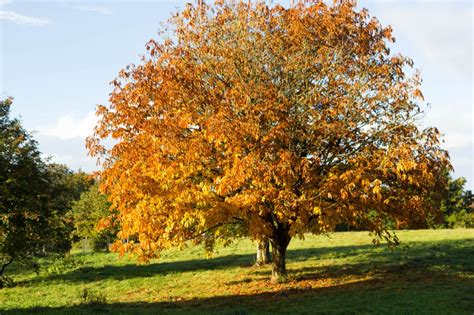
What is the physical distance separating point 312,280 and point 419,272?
17.2 ft

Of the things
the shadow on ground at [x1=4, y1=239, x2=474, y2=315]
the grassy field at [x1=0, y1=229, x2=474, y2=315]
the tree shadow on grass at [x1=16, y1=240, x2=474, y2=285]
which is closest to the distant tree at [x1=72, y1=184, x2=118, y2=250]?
the grassy field at [x1=0, y1=229, x2=474, y2=315]

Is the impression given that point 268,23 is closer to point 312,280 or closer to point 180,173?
point 180,173

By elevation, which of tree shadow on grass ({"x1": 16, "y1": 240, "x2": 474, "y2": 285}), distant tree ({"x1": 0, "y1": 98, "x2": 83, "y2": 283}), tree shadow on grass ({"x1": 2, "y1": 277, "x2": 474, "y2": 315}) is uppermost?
distant tree ({"x1": 0, "y1": 98, "x2": 83, "y2": 283})

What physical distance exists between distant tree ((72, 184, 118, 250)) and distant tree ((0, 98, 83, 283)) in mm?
23510

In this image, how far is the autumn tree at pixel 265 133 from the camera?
59.1 ft

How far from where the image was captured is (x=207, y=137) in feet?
58.7

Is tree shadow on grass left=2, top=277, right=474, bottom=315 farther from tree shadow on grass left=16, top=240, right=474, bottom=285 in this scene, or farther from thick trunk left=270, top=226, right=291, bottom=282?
tree shadow on grass left=16, top=240, right=474, bottom=285

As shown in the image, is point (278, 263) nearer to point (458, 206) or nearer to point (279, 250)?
point (279, 250)

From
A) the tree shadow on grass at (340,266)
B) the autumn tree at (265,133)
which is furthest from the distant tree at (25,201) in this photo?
the autumn tree at (265,133)

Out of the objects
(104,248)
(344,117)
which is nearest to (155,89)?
(344,117)

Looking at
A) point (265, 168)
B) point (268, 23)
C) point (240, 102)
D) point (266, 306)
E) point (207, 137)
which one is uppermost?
point (268, 23)

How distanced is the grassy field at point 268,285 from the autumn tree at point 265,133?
2.63 metres

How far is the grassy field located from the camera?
16906 millimetres

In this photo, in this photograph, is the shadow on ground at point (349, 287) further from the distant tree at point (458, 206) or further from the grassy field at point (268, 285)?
the distant tree at point (458, 206)
